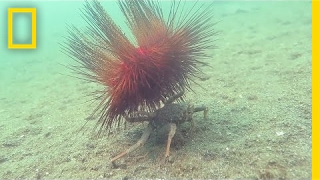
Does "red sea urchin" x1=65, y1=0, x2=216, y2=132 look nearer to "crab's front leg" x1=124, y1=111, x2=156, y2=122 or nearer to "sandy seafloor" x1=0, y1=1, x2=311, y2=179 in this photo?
"crab's front leg" x1=124, y1=111, x2=156, y2=122

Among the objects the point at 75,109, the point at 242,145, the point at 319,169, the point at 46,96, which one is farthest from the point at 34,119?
the point at 319,169

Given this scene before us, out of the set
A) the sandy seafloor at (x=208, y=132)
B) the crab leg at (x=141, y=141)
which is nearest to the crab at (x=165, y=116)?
the crab leg at (x=141, y=141)

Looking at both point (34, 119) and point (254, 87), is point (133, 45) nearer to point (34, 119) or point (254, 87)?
point (254, 87)

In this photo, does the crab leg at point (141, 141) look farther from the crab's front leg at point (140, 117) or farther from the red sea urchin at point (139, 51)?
the red sea urchin at point (139, 51)

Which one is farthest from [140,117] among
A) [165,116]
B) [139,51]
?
[139,51]

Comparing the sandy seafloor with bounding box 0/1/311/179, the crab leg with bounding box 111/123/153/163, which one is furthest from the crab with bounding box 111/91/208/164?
the sandy seafloor with bounding box 0/1/311/179

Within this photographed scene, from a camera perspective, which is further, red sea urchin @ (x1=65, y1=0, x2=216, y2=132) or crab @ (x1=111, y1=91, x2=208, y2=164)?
crab @ (x1=111, y1=91, x2=208, y2=164)
